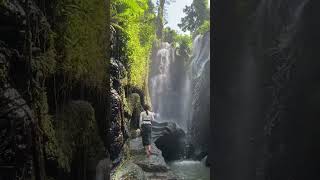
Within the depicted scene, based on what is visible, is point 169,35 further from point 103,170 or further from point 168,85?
point 103,170

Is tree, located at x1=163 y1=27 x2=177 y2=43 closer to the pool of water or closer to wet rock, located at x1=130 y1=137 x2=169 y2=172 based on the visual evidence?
the pool of water

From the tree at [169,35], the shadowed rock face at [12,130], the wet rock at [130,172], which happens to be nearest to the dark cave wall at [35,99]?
the shadowed rock face at [12,130]

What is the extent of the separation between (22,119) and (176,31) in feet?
122

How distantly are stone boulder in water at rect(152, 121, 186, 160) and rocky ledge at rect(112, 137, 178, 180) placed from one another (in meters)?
7.84

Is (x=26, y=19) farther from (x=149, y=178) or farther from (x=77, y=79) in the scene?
(x=149, y=178)

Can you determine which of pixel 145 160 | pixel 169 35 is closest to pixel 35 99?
pixel 145 160

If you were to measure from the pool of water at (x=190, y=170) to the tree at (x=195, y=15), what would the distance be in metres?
20.3

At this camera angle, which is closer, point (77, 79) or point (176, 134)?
point (77, 79)

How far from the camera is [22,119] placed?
3.20 m

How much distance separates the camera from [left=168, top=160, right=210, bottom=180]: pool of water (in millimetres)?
16514

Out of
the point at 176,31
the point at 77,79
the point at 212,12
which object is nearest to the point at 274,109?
the point at 212,12

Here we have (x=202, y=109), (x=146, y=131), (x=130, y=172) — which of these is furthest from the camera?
(x=202, y=109)

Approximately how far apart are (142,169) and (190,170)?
815cm

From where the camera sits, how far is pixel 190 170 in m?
18.6
